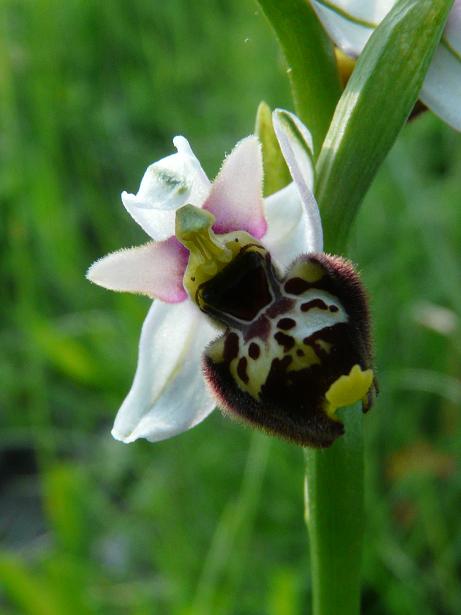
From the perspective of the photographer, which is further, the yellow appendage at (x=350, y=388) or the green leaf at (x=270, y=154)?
the green leaf at (x=270, y=154)

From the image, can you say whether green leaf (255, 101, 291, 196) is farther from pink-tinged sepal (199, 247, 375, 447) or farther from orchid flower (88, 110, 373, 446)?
pink-tinged sepal (199, 247, 375, 447)

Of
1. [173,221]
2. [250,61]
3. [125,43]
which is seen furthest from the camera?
[125,43]

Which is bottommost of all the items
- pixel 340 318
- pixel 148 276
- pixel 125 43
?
pixel 125 43

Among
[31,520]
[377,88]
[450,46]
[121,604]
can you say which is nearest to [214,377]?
[377,88]

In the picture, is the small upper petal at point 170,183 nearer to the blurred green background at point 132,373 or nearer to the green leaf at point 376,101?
the green leaf at point 376,101

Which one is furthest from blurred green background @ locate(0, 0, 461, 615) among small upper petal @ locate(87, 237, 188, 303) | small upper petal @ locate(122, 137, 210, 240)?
small upper petal @ locate(122, 137, 210, 240)

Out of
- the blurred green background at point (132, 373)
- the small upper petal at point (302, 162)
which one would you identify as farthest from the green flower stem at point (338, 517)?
the blurred green background at point (132, 373)

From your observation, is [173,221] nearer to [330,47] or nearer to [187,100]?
[330,47]
